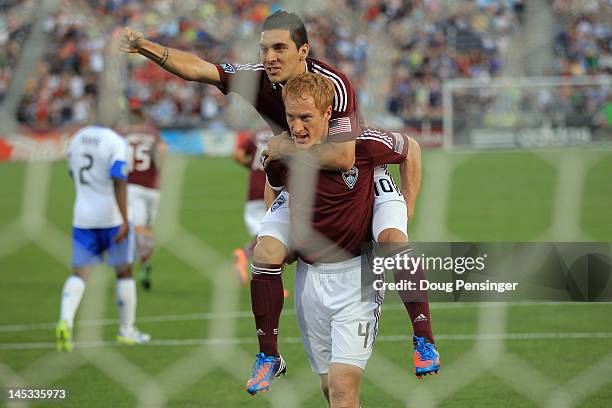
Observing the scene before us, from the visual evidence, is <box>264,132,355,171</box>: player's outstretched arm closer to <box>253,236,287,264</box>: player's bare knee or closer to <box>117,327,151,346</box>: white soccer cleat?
<box>253,236,287,264</box>: player's bare knee

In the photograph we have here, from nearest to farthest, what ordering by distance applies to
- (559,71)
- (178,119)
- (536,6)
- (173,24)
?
(536,6)
(173,24)
(559,71)
(178,119)

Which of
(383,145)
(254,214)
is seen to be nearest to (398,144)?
(383,145)

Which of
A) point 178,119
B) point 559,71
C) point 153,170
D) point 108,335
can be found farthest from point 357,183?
point 178,119

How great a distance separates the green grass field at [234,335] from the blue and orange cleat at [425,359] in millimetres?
316

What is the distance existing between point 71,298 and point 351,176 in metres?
3.61

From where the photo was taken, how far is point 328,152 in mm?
3727

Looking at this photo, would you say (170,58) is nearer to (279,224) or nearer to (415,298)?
(279,224)

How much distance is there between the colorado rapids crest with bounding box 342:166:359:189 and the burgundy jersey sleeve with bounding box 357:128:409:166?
10 centimetres

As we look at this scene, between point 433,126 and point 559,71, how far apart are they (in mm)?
5005

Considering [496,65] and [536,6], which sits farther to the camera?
[496,65]

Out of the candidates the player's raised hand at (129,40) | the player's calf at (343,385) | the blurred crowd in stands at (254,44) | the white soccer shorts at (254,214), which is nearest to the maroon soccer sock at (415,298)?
the player's calf at (343,385)

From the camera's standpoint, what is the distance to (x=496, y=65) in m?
20.2

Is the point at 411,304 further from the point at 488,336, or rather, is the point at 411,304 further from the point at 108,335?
the point at 108,335

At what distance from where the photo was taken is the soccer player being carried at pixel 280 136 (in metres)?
3.74
